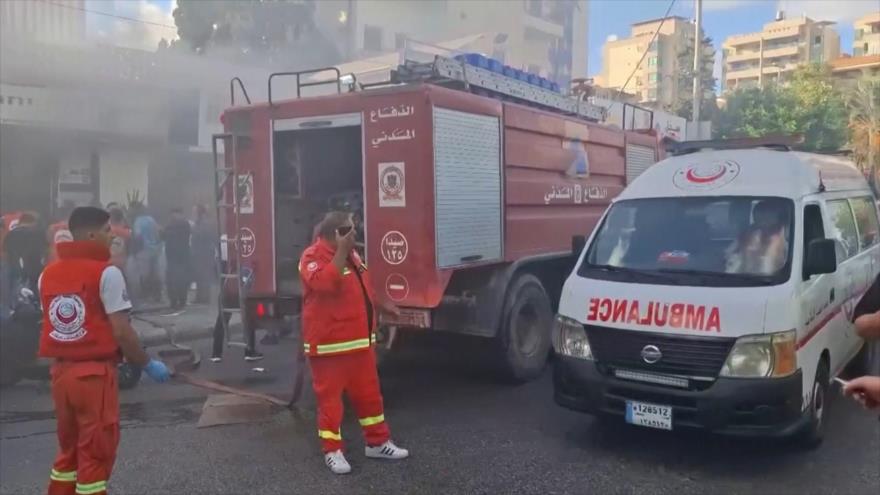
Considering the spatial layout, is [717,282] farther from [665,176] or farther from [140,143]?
[140,143]

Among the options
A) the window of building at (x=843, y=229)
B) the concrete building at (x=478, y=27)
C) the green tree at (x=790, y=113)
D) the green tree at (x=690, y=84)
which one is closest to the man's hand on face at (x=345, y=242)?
the window of building at (x=843, y=229)

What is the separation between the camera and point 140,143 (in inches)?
602

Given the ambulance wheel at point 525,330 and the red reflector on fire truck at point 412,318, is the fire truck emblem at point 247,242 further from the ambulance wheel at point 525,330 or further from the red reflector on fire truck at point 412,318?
the ambulance wheel at point 525,330

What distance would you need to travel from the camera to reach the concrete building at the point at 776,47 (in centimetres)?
8644

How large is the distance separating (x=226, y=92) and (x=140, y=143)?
2.41 m

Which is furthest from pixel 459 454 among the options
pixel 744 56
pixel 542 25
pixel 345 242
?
pixel 744 56

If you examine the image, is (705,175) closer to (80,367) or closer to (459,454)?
(459,454)

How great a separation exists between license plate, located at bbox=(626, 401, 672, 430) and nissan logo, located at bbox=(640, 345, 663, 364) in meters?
0.28

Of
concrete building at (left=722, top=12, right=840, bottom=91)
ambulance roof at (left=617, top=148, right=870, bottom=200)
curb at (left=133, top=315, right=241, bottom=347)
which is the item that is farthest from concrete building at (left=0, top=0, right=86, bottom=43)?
concrete building at (left=722, top=12, right=840, bottom=91)

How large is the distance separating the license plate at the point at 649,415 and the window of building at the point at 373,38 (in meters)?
24.6

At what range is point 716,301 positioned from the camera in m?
4.67

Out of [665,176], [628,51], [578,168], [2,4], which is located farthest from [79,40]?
[628,51]

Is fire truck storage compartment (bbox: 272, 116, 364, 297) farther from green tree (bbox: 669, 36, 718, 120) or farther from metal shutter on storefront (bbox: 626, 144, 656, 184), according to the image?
green tree (bbox: 669, 36, 718, 120)

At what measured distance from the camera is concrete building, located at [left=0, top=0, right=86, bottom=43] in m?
14.5
